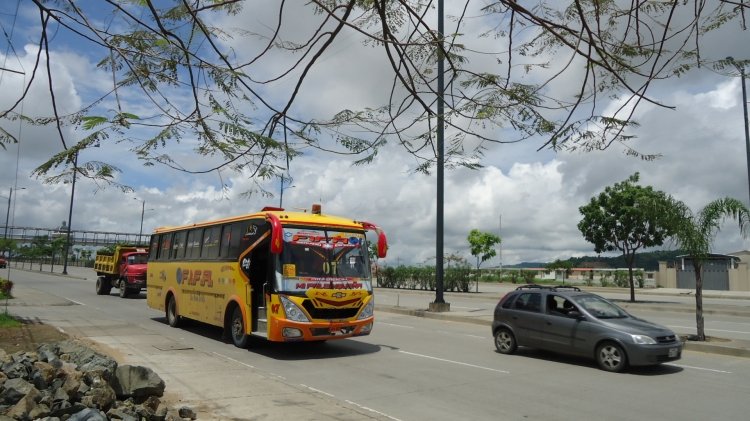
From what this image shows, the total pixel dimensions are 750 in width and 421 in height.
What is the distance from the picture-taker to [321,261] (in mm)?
12250

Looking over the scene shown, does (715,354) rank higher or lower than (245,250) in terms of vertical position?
lower

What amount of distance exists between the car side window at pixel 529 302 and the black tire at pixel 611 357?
1684 mm

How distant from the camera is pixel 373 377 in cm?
980

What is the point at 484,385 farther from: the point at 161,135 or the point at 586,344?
the point at 161,135

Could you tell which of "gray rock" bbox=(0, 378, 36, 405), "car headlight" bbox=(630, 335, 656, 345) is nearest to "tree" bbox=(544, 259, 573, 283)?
"car headlight" bbox=(630, 335, 656, 345)

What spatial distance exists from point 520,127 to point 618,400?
590 cm

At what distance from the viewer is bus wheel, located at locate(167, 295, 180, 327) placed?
16.4 m

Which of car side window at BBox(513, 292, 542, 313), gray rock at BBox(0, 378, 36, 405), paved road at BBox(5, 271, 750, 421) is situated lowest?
paved road at BBox(5, 271, 750, 421)

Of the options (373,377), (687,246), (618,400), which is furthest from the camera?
(687,246)

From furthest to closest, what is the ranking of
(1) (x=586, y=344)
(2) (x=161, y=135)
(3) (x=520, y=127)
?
(1) (x=586, y=344) → (3) (x=520, y=127) → (2) (x=161, y=135)

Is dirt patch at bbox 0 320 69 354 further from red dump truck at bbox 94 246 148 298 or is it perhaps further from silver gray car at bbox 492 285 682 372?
red dump truck at bbox 94 246 148 298

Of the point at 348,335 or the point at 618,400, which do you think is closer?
the point at 618,400

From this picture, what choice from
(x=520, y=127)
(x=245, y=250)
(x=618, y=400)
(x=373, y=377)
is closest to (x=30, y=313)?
(x=245, y=250)

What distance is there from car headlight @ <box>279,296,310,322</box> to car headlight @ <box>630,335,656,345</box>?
6.12m
